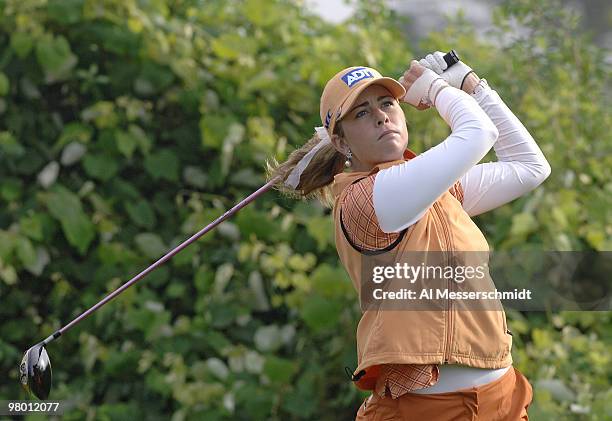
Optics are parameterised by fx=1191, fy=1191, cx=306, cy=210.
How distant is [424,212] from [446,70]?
42 cm

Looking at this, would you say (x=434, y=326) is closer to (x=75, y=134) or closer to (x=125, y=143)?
(x=125, y=143)

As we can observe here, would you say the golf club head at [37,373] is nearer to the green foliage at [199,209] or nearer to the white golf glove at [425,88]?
the green foliage at [199,209]

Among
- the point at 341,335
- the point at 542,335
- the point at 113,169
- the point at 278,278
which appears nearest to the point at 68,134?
the point at 113,169

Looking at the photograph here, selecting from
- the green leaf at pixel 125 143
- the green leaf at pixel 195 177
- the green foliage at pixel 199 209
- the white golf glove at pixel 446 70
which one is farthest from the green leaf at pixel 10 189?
the white golf glove at pixel 446 70

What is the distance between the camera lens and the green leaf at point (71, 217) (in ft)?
13.9

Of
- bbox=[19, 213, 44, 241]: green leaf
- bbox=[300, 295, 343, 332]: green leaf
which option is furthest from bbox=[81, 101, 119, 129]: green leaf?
bbox=[300, 295, 343, 332]: green leaf

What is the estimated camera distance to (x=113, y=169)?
4324mm

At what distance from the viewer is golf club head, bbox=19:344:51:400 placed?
2979 millimetres

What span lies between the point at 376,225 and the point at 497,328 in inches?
12.7

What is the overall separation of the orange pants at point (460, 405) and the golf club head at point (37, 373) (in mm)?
987

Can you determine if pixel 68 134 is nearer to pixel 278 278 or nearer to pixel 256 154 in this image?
pixel 256 154

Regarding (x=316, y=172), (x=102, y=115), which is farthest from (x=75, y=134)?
(x=316, y=172)

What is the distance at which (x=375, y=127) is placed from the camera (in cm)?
235

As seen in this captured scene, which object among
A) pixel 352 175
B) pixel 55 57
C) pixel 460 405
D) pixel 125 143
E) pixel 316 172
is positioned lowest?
pixel 125 143
